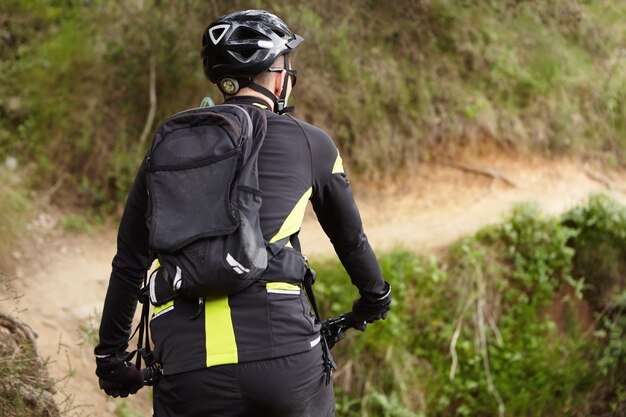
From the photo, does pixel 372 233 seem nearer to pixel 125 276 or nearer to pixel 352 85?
pixel 352 85

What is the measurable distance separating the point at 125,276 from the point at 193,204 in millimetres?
563

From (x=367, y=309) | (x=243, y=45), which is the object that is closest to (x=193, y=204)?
(x=243, y=45)

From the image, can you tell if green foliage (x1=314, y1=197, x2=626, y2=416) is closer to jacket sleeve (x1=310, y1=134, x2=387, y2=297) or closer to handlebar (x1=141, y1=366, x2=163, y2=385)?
jacket sleeve (x1=310, y1=134, x2=387, y2=297)

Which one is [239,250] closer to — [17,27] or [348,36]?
[348,36]

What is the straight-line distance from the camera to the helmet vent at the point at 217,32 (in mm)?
2664

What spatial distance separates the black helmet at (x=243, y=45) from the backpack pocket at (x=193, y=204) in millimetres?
512

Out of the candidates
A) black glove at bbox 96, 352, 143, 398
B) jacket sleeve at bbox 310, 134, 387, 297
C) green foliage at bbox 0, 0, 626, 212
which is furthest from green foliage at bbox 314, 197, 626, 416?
black glove at bbox 96, 352, 143, 398

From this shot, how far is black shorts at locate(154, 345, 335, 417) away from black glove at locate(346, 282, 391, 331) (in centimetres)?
59

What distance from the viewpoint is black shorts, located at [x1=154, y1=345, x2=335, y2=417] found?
2150 millimetres

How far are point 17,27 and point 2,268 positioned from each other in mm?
4505

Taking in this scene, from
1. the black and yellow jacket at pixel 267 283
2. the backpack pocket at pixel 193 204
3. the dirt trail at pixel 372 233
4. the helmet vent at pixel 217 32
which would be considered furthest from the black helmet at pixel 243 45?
the dirt trail at pixel 372 233

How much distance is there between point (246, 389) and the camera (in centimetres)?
215

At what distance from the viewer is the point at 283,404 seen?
7.23 ft

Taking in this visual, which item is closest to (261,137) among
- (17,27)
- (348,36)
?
(348,36)
